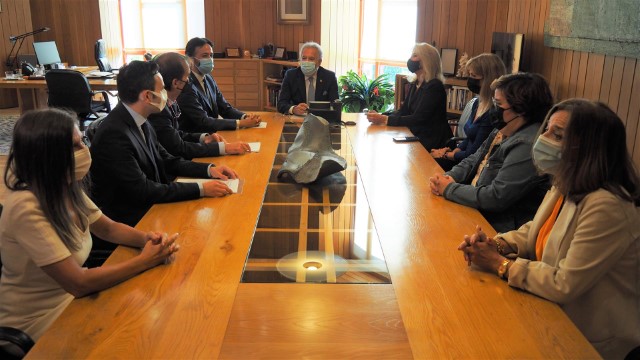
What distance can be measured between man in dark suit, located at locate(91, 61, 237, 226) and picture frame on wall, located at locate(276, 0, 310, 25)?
6.29 metres

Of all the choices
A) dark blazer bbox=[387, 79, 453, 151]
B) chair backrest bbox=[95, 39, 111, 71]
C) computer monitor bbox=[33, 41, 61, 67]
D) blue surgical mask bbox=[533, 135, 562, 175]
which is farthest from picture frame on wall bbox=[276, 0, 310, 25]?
blue surgical mask bbox=[533, 135, 562, 175]

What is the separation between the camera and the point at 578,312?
1.67 meters

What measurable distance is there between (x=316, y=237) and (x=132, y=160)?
92 centimetres

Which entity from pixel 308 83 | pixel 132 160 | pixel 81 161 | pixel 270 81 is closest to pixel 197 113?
pixel 308 83

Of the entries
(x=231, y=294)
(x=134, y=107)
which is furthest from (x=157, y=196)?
(x=231, y=294)

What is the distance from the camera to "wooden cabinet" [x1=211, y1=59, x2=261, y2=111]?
8.58 m

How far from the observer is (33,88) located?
22.6 feet

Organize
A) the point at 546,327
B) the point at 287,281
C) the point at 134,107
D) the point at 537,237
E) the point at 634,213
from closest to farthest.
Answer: the point at 546,327 < the point at 634,213 < the point at 287,281 < the point at 537,237 < the point at 134,107

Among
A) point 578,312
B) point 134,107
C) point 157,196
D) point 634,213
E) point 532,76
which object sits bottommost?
point 578,312

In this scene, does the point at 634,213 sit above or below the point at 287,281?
above

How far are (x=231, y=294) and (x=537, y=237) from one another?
1.08 m

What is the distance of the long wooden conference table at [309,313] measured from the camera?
1329mm

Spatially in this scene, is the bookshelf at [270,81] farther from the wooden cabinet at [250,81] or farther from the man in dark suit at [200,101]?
the man in dark suit at [200,101]

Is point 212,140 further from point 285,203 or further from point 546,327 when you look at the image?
point 546,327
